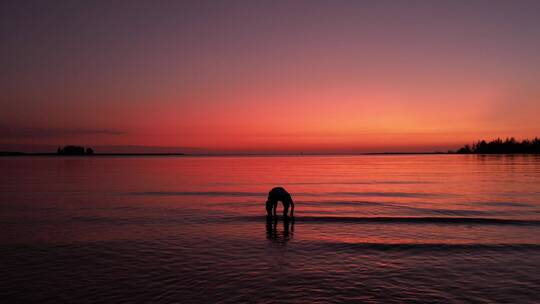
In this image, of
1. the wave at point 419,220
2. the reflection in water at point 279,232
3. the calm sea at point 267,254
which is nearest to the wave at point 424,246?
the calm sea at point 267,254

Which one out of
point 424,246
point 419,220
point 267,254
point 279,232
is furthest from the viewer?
point 419,220

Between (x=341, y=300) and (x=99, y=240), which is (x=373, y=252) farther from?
(x=99, y=240)

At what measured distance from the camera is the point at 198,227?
1975 centimetres

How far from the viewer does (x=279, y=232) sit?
60.4 feet

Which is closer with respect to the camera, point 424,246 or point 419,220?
point 424,246

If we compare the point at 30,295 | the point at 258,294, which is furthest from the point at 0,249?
the point at 258,294

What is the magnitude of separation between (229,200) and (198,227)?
11.6 m

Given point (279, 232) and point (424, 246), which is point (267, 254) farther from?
point (424, 246)

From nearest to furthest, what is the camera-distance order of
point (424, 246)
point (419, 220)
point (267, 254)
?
point (267, 254)
point (424, 246)
point (419, 220)

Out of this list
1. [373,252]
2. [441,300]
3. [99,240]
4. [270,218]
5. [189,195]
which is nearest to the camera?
[441,300]

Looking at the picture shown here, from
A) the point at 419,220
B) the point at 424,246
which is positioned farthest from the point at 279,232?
the point at 419,220

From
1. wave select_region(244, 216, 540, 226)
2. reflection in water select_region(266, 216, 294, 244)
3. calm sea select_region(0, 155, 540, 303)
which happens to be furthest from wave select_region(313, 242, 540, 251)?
wave select_region(244, 216, 540, 226)

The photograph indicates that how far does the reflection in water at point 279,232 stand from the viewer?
55.5ft

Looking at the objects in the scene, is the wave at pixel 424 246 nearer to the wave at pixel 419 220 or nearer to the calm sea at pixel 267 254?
the calm sea at pixel 267 254
